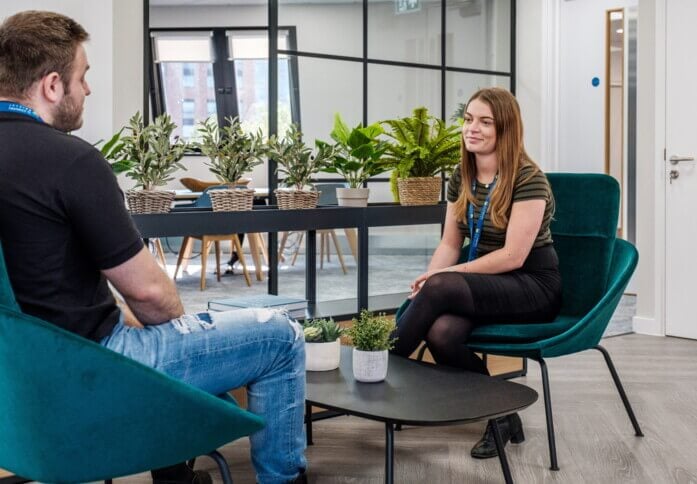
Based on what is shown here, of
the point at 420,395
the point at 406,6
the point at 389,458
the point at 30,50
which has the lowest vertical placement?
the point at 389,458

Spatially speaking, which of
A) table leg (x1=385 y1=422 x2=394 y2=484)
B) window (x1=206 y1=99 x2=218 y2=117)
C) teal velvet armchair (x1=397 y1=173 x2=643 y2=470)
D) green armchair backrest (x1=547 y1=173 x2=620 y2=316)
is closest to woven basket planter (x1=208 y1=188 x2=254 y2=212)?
teal velvet armchair (x1=397 y1=173 x2=643 y2=470)

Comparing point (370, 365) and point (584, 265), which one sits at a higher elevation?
point (584, 265)

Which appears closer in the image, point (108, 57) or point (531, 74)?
point (108, 57)

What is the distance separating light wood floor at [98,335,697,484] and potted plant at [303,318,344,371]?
1.13 ft

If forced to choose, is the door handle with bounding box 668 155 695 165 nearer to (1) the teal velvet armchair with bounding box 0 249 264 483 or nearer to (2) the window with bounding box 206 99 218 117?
(1) the teal velvet armchair with bounding box 0 249 264 483

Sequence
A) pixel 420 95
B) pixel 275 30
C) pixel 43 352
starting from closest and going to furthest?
pixel 43 352, pixel 275 30, pixel 420 95

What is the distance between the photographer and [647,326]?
4.65 meters

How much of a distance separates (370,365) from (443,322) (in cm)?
49

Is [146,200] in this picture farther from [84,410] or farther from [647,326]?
[647,326]

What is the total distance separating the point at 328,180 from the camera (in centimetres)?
473

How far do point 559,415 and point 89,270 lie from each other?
199 cm

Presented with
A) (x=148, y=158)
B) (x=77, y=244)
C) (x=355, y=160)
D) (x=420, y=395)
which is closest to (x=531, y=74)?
(x=355, y=160)

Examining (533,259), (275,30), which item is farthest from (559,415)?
(275,30)

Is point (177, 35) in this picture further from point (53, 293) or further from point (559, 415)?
point (53, 293)
